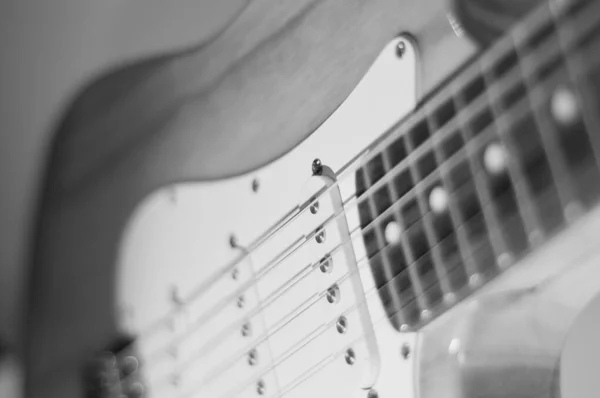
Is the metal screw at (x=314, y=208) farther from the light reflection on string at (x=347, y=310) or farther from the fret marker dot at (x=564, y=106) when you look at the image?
the fret marker dot at (x=564, y=106)

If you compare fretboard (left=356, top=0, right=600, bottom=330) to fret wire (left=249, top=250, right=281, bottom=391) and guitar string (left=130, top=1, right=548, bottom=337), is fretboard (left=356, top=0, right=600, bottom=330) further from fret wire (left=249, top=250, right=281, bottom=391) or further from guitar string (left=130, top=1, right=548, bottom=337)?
fret wire (left=249, top=250, right=281, bottom=391)

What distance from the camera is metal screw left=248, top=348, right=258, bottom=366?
1.80ft

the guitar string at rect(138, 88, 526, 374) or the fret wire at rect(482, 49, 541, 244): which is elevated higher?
the guitar string at rect(138, 88, 526, 374)

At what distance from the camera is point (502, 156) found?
0.34 meters

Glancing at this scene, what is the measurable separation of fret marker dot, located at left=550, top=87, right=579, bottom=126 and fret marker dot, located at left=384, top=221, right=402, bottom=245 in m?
0.12

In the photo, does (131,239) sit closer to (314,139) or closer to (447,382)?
(314,139)

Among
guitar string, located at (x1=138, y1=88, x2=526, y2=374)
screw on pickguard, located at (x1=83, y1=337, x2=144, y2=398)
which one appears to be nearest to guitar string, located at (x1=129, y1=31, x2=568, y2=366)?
guitar string, located at (x1=138, y1=88, x2=526, y2=374)

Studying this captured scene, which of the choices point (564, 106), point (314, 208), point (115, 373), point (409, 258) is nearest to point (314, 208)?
point (314, 208)

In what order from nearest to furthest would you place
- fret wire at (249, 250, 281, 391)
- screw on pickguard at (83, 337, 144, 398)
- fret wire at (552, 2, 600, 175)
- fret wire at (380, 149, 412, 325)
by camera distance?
1. fret wire at (552, 2, 600, 175)
2. fret wire at (380, 149, 412, 325)
3. fret wire at (249, 250, 281, 391)
4. screw on pickguard at (83, 337, 144, 398)

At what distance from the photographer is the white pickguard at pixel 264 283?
437 millimetres

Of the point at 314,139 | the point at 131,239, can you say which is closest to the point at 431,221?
the point at 314,139

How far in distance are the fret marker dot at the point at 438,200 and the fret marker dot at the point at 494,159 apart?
33 mm

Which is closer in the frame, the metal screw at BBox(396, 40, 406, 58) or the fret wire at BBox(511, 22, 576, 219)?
the fret wire at BBox(511, 22, 576, 219)

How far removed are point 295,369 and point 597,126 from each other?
30 centimetres
